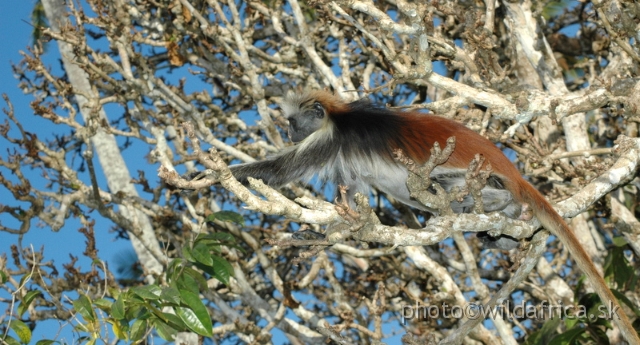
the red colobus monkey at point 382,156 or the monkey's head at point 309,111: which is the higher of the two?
the monkey's head at point 309,111

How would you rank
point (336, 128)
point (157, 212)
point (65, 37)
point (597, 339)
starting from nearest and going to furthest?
point (336, 128) → point (597, 339) → point (65, 37) → point (157, 212)

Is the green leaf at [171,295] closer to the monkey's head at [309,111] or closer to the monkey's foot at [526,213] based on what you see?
the monkey's head at [309,111]

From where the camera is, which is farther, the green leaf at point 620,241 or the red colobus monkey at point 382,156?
the green leaf at point 620,241

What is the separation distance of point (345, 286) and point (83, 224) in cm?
293

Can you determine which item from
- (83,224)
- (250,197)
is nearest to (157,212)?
(83,224)

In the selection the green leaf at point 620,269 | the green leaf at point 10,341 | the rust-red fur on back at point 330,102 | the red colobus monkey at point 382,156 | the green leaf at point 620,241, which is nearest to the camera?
the green leaf at point 10,341

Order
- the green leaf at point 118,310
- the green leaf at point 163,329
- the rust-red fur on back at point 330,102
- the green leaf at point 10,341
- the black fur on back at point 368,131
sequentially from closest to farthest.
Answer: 1. the green leaf at point 118,310
2. the green leaf at point 10,341
3. the green leaf at point 163,329
4. the black fur on back at point 368,131
5. the rust-red fur on back at point 330,102

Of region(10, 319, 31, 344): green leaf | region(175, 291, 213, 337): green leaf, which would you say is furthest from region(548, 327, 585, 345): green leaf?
region(10, 319, 31, 344): green leaf

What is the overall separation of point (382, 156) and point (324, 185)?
4.70ft

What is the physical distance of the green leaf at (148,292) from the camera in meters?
4.44

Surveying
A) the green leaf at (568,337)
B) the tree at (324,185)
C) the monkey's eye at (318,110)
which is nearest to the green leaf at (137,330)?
the tree at (324,185)

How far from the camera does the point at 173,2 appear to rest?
7426mm

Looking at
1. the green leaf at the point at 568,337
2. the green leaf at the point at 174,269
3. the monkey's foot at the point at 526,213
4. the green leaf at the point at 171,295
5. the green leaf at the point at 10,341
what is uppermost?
the monkey's foot at the point at 526,213

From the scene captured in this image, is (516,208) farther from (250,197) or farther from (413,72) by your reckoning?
(250,197)
